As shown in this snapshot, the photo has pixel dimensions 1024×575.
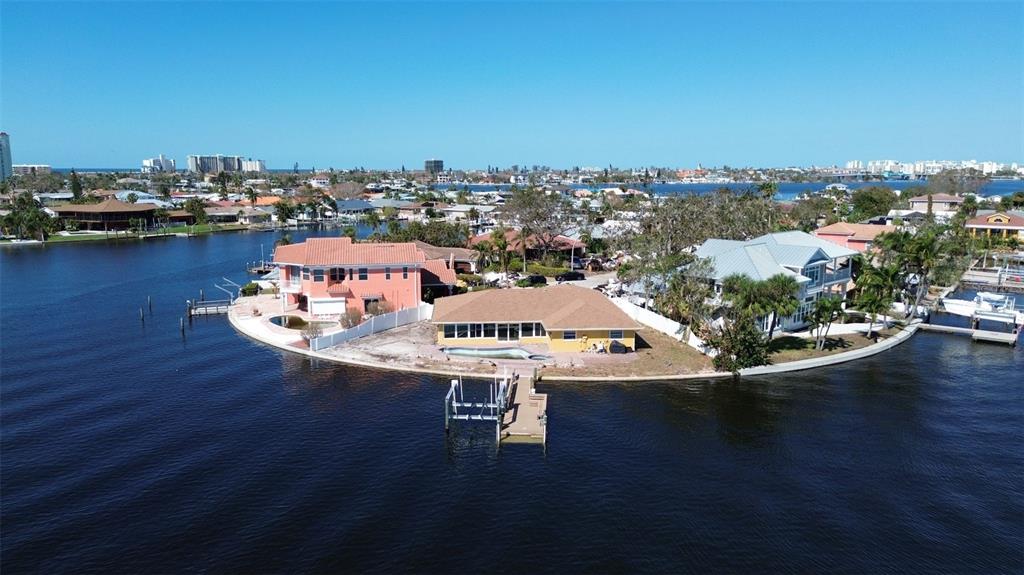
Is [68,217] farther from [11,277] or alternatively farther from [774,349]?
[774,349]

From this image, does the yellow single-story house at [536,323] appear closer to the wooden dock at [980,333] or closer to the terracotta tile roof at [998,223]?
the wooden dock at [980,333]

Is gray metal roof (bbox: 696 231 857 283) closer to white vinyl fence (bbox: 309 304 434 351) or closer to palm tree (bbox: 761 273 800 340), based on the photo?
palm tree (bbox: 761 273 800 340)

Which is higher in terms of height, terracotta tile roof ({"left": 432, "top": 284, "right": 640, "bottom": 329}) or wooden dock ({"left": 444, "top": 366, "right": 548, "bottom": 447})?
terracotta tile roof ({"left": 432, "top": 284, "right": 640, "bottom": 329})

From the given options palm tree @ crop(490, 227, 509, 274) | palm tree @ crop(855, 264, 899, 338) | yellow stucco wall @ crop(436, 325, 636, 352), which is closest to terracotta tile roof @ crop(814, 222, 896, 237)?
palm tree @ crop(855, 264, 899, 338)

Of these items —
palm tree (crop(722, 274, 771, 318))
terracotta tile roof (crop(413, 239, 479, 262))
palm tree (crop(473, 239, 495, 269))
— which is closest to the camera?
palm tree (crop(722, 274, 771, 318))

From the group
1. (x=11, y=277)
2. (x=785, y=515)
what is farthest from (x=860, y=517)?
(x=11, y=277)
